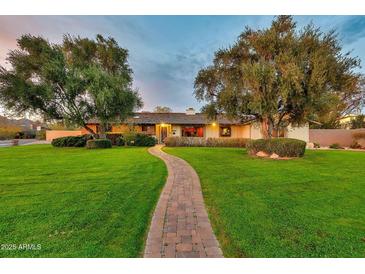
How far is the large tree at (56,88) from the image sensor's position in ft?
53.5

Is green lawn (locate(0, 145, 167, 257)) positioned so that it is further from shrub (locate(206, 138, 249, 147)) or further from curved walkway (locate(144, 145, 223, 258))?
shrub (locate(206, 138, 249, 147))

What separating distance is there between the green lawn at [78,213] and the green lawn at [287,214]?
1445mm

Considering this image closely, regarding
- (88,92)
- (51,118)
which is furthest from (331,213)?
(51,118)

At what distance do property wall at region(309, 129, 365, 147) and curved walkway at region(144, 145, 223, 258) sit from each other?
25.2 m

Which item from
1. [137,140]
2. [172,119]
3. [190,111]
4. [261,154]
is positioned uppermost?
[190,111]

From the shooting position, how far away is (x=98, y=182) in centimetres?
632

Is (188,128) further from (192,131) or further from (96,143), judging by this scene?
(96,143)

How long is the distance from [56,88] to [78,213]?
1682 centimetres

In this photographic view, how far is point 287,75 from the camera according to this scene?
10.6 meters

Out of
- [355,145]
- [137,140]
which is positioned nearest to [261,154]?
[137,140]

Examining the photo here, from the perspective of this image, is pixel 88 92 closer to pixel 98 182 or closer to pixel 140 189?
pixel 98 182

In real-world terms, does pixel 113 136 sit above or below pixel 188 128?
below

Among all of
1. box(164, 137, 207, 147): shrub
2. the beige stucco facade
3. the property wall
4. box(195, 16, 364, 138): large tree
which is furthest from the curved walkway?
the property wall

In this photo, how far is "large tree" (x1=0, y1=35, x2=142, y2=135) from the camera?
16.3 meters
